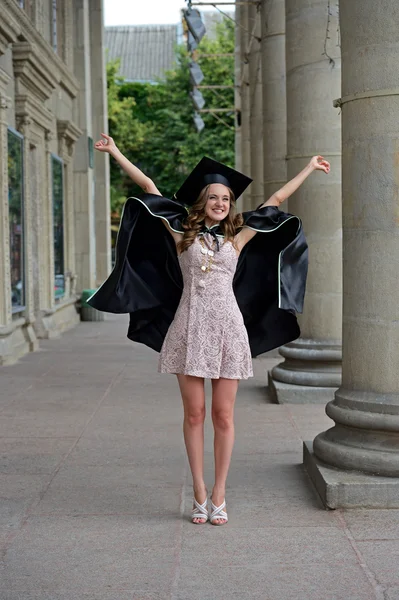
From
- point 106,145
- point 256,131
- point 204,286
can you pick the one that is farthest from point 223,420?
point 256,131

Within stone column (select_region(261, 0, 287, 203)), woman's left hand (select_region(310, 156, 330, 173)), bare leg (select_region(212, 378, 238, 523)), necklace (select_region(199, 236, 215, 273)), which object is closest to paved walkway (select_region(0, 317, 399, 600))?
bare leg (select_region(212, 378, 238, 523))

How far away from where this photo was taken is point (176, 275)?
5.89 meters

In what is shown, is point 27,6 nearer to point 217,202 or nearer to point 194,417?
point 217,202

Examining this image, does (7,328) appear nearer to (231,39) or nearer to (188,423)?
(188,423)

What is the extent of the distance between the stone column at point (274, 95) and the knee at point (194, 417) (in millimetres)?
8334

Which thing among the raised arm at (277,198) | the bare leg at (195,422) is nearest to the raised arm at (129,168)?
the raised arm at (277,198)

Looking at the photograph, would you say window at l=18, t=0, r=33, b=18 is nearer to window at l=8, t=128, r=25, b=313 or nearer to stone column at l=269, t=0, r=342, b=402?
window at l=8, t=128, r=25, b=313

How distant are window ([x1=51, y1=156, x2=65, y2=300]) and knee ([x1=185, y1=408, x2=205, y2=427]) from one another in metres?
14.3

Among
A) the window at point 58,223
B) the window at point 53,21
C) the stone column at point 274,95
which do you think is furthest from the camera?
the window at point 53,21

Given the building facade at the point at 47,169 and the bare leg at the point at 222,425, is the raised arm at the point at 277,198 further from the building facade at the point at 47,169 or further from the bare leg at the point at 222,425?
the building facade at the point at 47,169

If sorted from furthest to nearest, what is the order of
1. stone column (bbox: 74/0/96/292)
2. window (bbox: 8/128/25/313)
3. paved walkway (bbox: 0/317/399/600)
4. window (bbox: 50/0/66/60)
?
stone column (bbox: 74/0/96/292), window (bbox: 50/0/66/60), window (bbox: 8/128/25/313), paved walkway (bbox: 0/317/399/600)

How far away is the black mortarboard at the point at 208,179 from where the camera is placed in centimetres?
559

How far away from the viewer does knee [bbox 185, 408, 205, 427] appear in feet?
18.3

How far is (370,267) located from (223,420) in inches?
49.7
